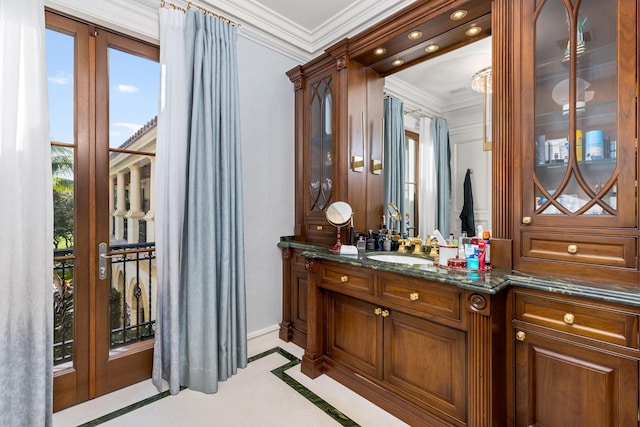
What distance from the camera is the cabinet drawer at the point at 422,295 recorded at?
1.53 metres

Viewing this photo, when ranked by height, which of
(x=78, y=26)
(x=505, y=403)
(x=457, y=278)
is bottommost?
(x=505, y=403)

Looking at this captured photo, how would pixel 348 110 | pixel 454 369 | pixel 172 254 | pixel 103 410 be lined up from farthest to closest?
pixel 348 110, pixel 172 254, pixel 103 410, pixel 454 369

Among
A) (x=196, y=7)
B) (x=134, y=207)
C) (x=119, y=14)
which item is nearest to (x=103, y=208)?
(x=134, y=207)

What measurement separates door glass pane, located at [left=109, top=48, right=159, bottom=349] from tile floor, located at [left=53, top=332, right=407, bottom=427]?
16.7 inches

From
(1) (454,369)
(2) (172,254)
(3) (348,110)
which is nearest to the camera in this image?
(1) (454,369)

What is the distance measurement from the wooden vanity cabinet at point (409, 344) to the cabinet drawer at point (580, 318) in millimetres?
118

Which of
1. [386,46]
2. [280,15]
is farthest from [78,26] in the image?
[386,46]

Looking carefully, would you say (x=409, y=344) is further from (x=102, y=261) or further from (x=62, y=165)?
(x=62, y=165)

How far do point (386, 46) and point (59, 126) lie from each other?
7.60 ft

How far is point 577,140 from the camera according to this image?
144 cm

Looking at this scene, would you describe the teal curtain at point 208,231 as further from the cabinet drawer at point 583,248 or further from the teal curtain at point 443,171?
the cabinet drawer at point 583,248

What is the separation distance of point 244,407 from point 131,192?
169 cm

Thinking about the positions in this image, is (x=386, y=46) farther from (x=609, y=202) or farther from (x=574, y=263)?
(x=574, y=263)

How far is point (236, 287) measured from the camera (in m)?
Result: 2.34
